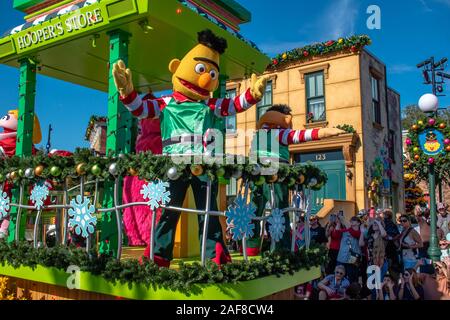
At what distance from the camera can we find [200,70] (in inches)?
171

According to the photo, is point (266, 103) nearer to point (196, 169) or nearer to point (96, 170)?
point (96, 170)

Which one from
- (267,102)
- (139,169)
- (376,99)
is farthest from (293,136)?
(376,99)

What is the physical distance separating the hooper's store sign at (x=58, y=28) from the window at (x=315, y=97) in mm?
10157

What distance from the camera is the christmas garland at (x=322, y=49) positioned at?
12.8 metres

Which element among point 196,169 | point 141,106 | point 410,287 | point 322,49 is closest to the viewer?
point 196,169

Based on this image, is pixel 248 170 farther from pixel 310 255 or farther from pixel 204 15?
pixel 204 15

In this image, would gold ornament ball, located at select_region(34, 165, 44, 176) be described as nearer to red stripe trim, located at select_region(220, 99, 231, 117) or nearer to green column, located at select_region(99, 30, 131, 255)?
green column, located at select_region(99, 30, 131, 255)

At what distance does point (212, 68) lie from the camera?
4.41m

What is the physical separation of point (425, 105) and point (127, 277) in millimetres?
7358

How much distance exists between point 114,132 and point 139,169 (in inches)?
36.2

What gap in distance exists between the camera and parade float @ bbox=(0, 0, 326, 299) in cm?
338

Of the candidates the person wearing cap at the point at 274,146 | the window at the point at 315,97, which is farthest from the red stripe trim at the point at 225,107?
the window at the point at 315,97

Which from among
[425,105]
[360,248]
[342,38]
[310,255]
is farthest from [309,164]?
[342,38]

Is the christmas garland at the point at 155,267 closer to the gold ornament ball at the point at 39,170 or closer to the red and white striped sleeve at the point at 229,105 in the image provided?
the gold ornament ball at the point at 39,170
